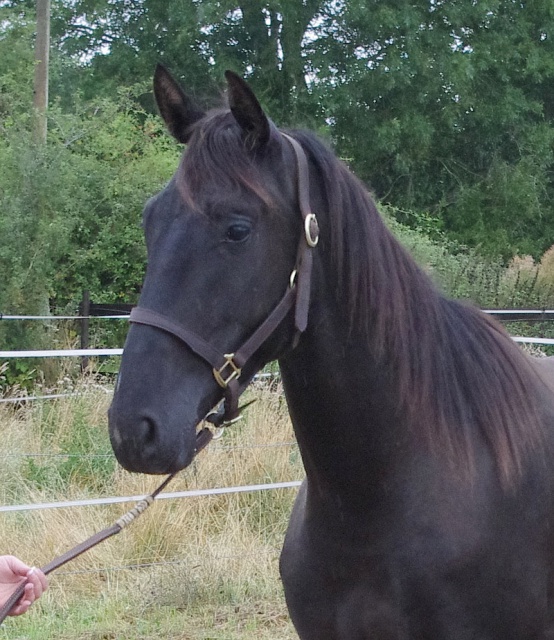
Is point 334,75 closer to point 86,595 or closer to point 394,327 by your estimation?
point 86,595

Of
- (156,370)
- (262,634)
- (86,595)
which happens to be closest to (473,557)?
(156,370)

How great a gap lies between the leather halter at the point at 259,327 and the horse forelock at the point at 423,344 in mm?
97

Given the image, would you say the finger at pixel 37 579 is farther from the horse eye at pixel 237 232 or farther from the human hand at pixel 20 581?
the horse eye at pixel 237 232

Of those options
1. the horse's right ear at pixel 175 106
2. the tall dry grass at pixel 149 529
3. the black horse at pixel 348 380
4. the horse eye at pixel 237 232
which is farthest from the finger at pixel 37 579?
the tall dry grass at pixel 149 529

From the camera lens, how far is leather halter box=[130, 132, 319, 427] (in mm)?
1870

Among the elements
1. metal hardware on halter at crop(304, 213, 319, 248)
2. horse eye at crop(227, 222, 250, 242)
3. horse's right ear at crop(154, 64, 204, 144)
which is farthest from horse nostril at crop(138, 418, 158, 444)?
horse's right ear at crop(154, 64, 204, 144)

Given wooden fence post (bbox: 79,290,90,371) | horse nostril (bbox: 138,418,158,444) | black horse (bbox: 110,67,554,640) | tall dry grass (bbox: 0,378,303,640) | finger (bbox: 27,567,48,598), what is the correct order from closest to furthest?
horse nostril (bbox: 138,418,158,444), black horse (bbox: 110,67,554,640), finger (bbox: 27,567,48,598), tall dry grass (bbox: 0,378,303,640), wooden fence post (bbox: 79,290,90,371)

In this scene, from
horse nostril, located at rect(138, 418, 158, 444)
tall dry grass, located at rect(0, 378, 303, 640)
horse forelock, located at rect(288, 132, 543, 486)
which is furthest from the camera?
tall dry grass, located at rect(0, 378, 303, 640)

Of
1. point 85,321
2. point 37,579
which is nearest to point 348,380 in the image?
point 37,579

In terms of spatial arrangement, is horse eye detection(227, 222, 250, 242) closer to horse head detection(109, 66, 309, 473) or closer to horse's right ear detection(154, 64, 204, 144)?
horse head detection(109, 66, 309, 473)

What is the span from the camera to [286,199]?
6.73 feet

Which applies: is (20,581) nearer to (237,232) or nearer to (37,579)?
(37,579)

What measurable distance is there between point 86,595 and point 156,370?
11.6 ft

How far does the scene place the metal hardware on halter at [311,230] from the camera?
2.03 meters
